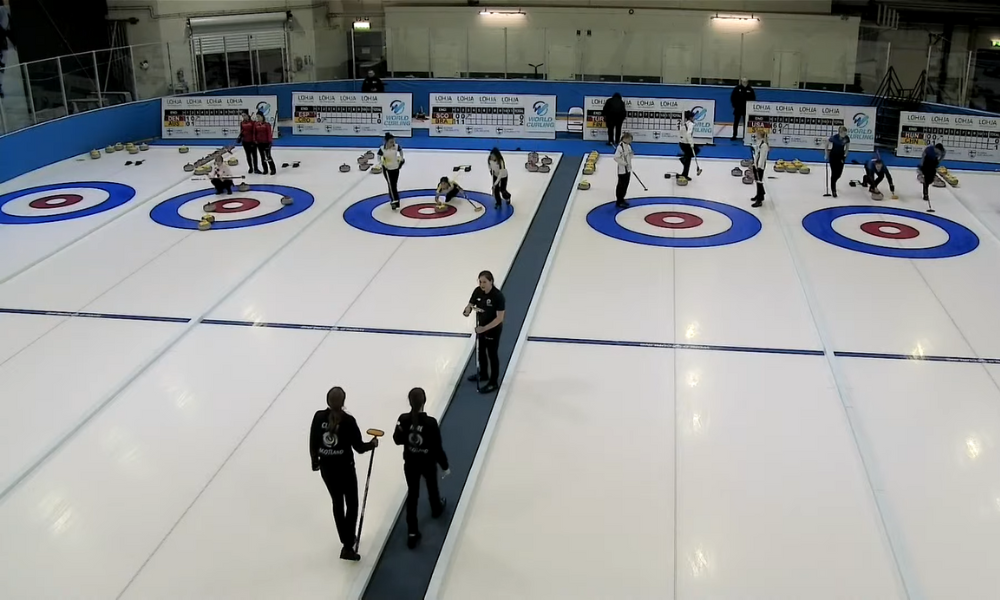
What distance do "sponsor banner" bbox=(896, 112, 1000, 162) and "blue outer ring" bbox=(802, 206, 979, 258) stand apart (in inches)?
239

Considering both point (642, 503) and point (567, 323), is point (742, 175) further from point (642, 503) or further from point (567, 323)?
point (642, 503)

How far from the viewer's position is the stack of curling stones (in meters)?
20.0

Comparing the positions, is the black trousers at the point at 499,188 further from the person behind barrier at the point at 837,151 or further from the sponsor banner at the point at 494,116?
the sponsor banner at the point at 494,116

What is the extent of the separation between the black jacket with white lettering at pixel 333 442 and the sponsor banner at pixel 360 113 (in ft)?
65.8

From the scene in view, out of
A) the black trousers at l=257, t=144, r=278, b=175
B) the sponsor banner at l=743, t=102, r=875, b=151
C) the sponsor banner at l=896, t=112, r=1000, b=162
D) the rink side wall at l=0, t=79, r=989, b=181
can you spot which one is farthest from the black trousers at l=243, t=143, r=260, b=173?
the sponsor banner at l=896, t=112, r=1000, b=162

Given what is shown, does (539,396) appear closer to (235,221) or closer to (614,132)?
(235,221)

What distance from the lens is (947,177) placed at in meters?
20.2

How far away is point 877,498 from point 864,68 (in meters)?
22.9

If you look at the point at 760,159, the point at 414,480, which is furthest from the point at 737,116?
the point at 414,480

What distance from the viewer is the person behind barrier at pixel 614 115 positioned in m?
24.7

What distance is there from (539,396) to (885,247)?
8.77 meters

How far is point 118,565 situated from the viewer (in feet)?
24.1

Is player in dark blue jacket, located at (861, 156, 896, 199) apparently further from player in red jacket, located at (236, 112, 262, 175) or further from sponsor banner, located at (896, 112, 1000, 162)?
player in red jacket, located at (236, 112, 262, 175)

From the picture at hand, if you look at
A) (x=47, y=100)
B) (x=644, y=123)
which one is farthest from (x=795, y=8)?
(x=47, y=100)
